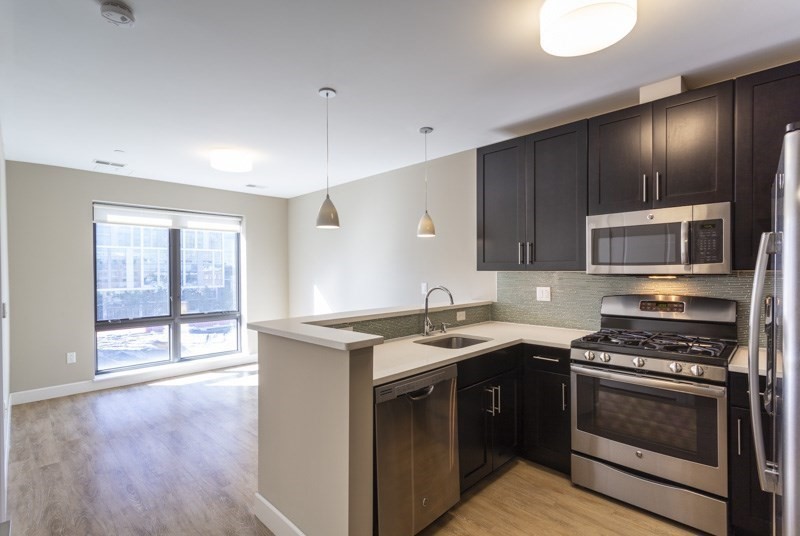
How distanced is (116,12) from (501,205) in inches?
105

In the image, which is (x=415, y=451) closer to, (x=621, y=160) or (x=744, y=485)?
(x=744, y=485)

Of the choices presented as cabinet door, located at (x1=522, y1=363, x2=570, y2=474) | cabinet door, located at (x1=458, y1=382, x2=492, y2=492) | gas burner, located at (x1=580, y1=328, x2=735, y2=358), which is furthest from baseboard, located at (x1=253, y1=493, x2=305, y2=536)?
gas burner, located at (x1=580, y1=328, x2=735, y2=358)

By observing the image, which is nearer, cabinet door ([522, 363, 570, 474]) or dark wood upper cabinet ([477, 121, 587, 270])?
cabinet door ([522, 363, 570, 474])

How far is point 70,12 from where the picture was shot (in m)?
1.77

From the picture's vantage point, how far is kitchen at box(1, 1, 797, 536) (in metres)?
3.05

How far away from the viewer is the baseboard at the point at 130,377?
430 centimetres

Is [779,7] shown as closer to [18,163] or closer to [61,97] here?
[61,97]

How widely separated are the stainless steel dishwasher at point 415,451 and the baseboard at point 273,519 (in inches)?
21.3

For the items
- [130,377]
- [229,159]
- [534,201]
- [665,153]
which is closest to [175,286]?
[130,377]

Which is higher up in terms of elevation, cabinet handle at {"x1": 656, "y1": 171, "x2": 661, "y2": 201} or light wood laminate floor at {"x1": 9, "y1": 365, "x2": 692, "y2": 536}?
cabinet handle at {"x1": 656, "y1": 171, "x2": 661, "y2": 201}

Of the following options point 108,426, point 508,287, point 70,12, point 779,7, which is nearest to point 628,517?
point 508,287

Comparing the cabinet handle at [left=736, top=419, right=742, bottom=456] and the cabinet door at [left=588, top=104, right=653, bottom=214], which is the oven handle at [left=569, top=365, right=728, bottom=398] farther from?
the cabinet door at [left=588, top=104, right=653, bottom=214]

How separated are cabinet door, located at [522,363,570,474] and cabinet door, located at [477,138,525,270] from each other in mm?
899

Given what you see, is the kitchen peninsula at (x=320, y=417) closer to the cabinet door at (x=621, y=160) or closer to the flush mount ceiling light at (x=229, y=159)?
the cabinet door at (x=621, y=160)
